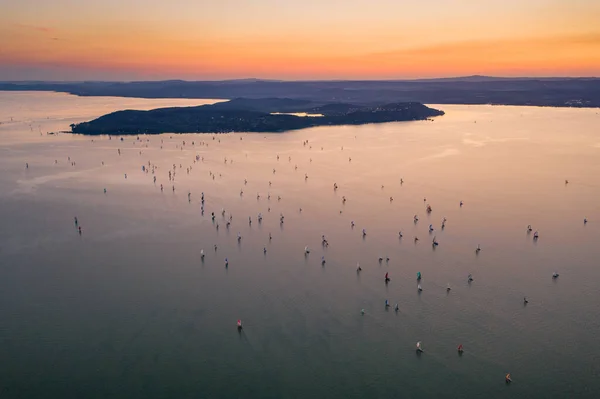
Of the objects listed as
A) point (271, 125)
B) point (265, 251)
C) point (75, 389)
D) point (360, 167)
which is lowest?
point (75, 389)

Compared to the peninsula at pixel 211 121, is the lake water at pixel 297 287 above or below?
below

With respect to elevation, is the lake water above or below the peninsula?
below

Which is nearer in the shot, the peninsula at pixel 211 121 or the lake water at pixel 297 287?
the lake water at pixel 297 287

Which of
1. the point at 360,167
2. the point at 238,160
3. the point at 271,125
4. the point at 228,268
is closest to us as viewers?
the point at 228,268

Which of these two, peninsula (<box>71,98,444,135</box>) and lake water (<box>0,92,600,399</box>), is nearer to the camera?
lake water (<box>0,92,600,399</box>)

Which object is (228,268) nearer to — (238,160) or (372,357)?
(372,357)

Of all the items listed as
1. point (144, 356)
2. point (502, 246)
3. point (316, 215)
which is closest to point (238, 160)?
point (316, 215)

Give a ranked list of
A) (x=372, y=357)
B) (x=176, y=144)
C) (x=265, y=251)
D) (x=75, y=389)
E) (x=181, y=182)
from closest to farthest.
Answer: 1. (x=75, y=389)
2. (x=372, y=357)
3. (x=265, y=251)
4. (x=181, y=182)
5. (x=176, y=144)

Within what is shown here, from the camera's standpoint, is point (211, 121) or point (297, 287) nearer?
point (297, 287)
